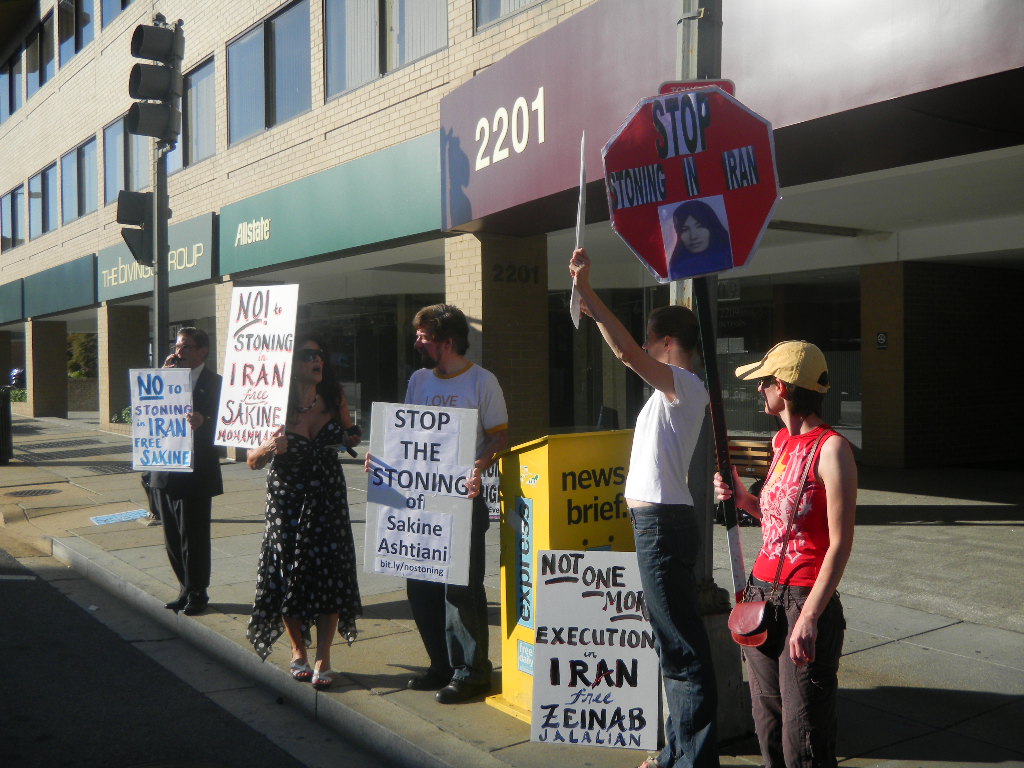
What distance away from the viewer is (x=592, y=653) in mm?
4039

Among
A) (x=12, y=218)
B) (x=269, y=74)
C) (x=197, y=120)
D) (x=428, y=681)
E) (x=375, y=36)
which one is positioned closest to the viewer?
(x=428, y=681)

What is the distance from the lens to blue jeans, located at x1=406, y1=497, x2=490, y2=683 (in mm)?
4656

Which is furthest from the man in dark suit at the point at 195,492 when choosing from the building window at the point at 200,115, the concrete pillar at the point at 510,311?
the building window at the point at 200,115

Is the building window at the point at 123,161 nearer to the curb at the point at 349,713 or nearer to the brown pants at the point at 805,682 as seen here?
the curb at the point at 349,713

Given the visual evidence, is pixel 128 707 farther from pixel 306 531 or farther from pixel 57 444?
pixel 57 444

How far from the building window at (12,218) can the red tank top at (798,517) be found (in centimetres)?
2877

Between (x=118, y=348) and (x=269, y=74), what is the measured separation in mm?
9498

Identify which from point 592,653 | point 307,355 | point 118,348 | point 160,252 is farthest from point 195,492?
point 118,348

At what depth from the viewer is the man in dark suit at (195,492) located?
253 inches

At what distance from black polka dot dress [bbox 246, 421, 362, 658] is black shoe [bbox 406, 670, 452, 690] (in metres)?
0.54

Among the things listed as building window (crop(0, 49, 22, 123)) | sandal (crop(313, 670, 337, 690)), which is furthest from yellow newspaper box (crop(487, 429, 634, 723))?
building window (crop(0, 49, 22, 123))

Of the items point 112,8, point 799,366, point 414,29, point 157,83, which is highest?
point 112,8

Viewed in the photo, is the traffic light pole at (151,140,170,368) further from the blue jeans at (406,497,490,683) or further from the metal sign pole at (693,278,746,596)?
the metal sign pole at (693,278,746,596)

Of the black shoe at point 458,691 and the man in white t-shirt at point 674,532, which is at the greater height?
the man in white t-shirt at point 674,532
